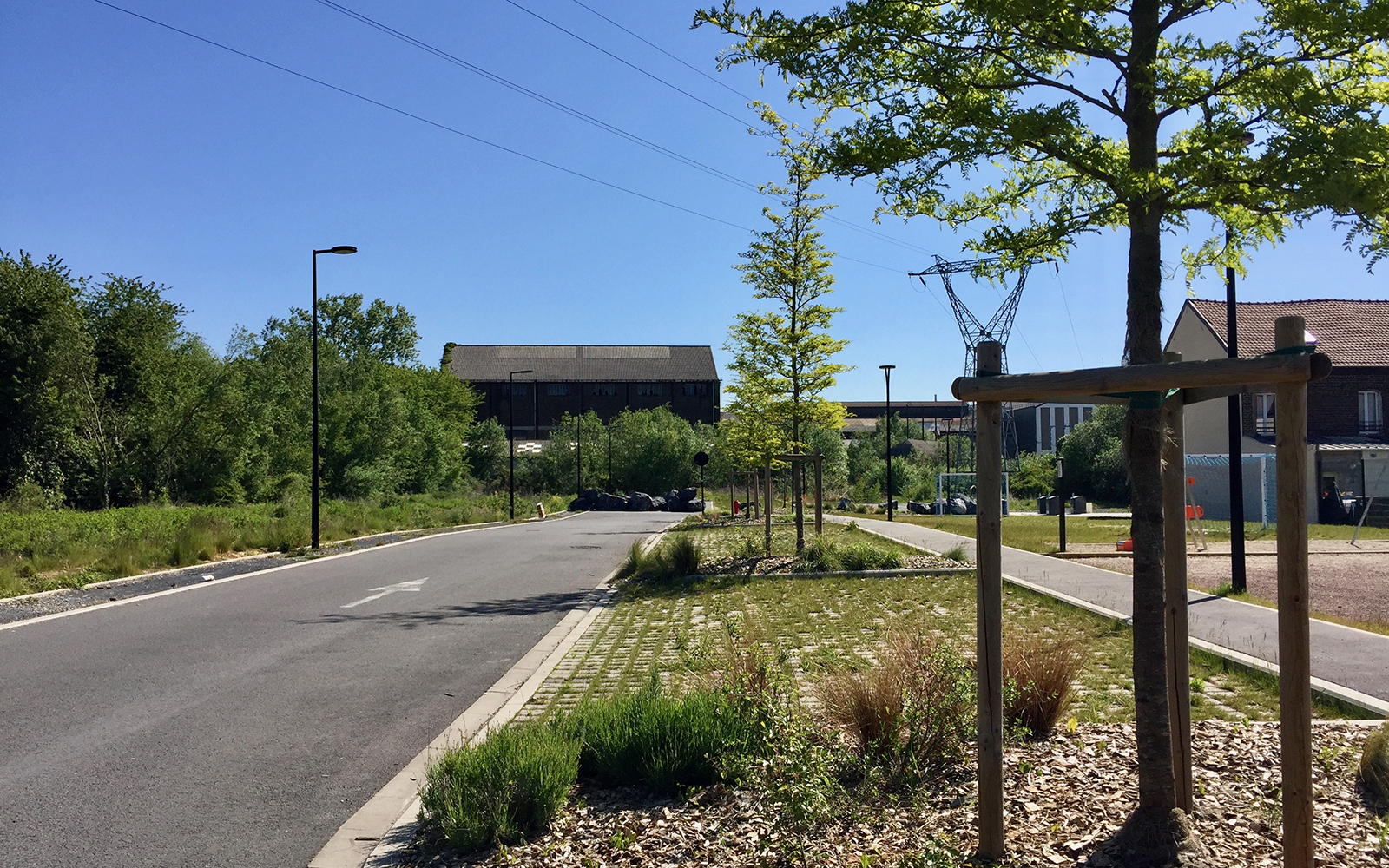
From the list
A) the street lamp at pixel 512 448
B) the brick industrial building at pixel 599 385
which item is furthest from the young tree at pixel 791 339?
the brick industrial building at pixel 599 385

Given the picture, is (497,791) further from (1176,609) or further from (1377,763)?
(1377,763)

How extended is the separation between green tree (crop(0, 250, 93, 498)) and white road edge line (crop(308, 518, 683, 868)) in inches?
956

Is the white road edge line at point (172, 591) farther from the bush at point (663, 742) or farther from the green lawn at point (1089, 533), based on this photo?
the green lawn at point (1089, 533)

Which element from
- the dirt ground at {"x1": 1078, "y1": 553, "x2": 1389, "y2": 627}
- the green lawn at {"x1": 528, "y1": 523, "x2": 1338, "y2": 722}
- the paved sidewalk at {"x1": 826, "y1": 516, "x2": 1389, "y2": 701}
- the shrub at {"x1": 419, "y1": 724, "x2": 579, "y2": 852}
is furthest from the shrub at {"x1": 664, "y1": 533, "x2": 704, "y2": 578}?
the shrub at {"x1": 419, "y1": 724, "x2": 579, "y2": 852}

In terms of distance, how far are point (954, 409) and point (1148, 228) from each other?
131777mm

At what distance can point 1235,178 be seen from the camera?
4.46m

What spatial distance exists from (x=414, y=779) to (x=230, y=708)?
111 inches

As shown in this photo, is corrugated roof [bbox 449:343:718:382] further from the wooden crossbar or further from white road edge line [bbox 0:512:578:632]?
the wooden crossbar

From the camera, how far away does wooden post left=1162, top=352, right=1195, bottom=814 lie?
4.22m

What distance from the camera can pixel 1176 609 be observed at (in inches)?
169

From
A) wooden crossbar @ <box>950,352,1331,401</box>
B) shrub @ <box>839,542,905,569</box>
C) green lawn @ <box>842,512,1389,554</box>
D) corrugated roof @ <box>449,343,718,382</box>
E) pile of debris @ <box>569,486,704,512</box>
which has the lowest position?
pile of debris @ <box>569,486,704,512</box>

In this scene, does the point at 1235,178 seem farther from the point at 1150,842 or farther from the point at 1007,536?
the point at 1007,536

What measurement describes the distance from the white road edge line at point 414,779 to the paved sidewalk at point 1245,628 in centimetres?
463

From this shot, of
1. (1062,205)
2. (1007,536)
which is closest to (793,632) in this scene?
(1062,205)
